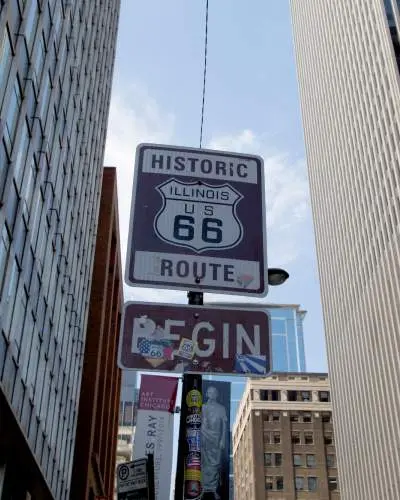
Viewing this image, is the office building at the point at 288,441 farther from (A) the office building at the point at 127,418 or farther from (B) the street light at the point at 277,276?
(B) the street light at the point at 277,276

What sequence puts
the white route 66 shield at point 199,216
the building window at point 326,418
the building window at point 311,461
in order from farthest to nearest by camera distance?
the building window at point 326,418 < the building window at point 311,461 < the white route 66 shield at point 199,216

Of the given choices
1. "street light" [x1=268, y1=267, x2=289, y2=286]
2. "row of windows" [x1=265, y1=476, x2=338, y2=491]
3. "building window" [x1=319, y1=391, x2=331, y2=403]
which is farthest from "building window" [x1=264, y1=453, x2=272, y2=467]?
"street light" [x1=268, y1=267, x2=289, y2=286]

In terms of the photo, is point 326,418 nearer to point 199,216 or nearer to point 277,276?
point 277,276

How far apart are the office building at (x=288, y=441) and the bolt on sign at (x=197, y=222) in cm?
9590

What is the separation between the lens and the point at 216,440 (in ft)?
89.4

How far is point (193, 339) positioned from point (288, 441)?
100 metres

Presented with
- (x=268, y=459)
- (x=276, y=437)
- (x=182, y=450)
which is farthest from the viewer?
(x=276, y=437)

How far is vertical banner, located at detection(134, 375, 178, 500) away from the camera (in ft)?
92.4

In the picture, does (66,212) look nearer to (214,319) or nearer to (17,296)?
(17,296)

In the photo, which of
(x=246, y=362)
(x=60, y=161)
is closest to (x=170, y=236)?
(x=246, y=362)

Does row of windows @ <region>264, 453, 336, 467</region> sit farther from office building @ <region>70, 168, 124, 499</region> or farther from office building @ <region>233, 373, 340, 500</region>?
office building @ <region>70, 168, 124, 499</region>

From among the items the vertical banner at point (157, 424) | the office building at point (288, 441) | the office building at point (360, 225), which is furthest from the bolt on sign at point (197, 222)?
the office building at point (288, 441)

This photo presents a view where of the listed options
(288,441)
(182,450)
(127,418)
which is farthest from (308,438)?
(182,450)

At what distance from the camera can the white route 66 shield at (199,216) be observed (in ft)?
24.2
